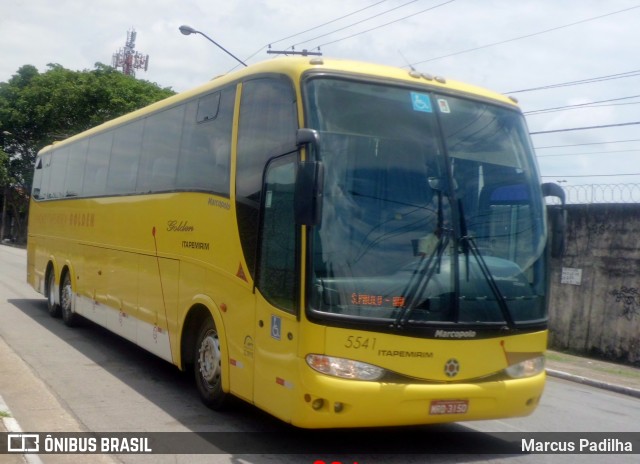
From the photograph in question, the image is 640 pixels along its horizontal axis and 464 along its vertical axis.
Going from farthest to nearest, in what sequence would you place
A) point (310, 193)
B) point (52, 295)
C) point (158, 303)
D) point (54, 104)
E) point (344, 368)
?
point (54, 104) → point (52, 295) → point (158, 303) → point (344, 368) → point (310, 193)

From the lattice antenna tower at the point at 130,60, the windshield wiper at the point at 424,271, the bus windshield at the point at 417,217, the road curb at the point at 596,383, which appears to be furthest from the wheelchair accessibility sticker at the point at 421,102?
the lattice antenna tower at the point at 130,60

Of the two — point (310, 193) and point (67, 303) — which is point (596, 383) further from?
point (67, 303)

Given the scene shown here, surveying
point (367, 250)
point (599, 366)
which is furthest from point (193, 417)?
point (599, 366)

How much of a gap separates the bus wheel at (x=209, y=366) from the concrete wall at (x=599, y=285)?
401 inches

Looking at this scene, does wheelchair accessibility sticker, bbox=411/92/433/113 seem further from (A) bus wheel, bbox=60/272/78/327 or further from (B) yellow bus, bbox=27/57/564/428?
(A) bus wheel, bbox=60/272/78/327

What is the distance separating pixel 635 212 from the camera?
1541cm

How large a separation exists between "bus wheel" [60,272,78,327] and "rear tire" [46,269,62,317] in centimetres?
36

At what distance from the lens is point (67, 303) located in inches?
566

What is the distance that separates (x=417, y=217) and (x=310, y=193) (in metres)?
1.07

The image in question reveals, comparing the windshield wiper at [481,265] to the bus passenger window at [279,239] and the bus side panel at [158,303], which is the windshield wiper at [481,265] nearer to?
the bus passenger window at [279,239]

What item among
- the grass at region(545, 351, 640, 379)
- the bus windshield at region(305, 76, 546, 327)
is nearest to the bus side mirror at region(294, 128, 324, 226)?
the bus windshield at region(305, 76, 546, 327)

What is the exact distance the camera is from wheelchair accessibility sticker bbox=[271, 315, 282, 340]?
21.5ft

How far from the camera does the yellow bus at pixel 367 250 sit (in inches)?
243

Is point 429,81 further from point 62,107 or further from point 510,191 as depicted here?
point 62,107
